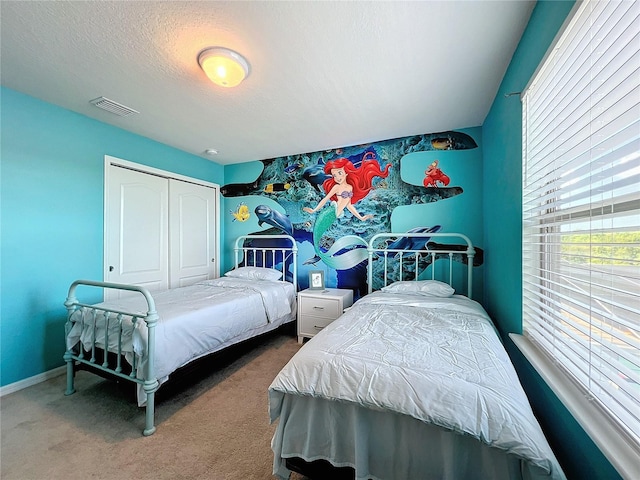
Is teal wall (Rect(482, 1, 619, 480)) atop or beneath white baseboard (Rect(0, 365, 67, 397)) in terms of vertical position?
atop

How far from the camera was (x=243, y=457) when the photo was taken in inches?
57.4

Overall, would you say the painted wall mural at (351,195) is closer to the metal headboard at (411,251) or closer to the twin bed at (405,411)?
the metal headboard at (411,251)

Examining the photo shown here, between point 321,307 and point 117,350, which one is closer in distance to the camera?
point 117,350

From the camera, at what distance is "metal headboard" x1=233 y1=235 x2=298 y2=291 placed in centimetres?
351

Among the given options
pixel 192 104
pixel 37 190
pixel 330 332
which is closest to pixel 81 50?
pixel 192 104

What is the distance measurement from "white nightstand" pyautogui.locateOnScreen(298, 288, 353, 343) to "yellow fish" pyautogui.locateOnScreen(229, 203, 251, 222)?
5.18 ft

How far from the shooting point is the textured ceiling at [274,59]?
1.35 meters

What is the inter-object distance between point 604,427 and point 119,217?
368cm

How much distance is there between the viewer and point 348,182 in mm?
3244

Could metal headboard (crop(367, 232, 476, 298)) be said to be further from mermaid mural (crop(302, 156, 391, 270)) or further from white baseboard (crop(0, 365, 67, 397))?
white baseboard (crop(0, 365, 67, 397))

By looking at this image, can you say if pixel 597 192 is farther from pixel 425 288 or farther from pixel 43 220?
pixel 43 220

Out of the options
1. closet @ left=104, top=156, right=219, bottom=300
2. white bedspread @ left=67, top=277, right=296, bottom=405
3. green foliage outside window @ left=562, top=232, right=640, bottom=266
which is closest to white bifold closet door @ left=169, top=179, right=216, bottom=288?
closet @ left=104, top=156, right=219, bottom=300

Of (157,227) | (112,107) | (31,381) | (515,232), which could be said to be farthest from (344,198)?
(31,381)

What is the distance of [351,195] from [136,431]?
2843mm
